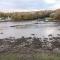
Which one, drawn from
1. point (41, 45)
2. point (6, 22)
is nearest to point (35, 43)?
point (41, 45)

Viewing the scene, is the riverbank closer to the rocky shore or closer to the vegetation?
the rocky shore

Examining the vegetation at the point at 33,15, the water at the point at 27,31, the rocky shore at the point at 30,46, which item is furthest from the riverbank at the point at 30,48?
the vegetation at the point at 33,15

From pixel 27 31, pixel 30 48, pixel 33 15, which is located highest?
pixel 33 15

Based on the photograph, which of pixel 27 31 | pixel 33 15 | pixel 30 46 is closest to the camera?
pixel 30 46

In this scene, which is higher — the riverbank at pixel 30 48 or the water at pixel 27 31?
the water at pixel 27 31

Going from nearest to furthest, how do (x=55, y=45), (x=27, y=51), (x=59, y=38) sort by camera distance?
(x=27, y=51) < (x=55, y=45) < (x=59, y=38)

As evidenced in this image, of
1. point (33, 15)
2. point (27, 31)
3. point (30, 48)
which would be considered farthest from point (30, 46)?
point (33, 15)

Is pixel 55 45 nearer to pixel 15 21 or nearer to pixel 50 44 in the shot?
pixel 50 44

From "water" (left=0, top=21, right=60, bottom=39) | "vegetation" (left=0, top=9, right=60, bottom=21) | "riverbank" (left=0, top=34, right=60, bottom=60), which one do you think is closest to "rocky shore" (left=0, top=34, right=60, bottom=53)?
"riverbank" (left=0, top=34, right=60, bottom=60)

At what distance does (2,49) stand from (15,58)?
1.47 m

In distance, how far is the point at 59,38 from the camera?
302 inches

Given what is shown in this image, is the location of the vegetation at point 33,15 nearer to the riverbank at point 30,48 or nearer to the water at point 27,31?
the water at point 27,31

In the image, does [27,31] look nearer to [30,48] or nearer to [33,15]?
[33,15]

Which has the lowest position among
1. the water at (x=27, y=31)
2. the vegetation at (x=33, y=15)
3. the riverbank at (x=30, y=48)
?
the riverbank at (x=30, y=48)
